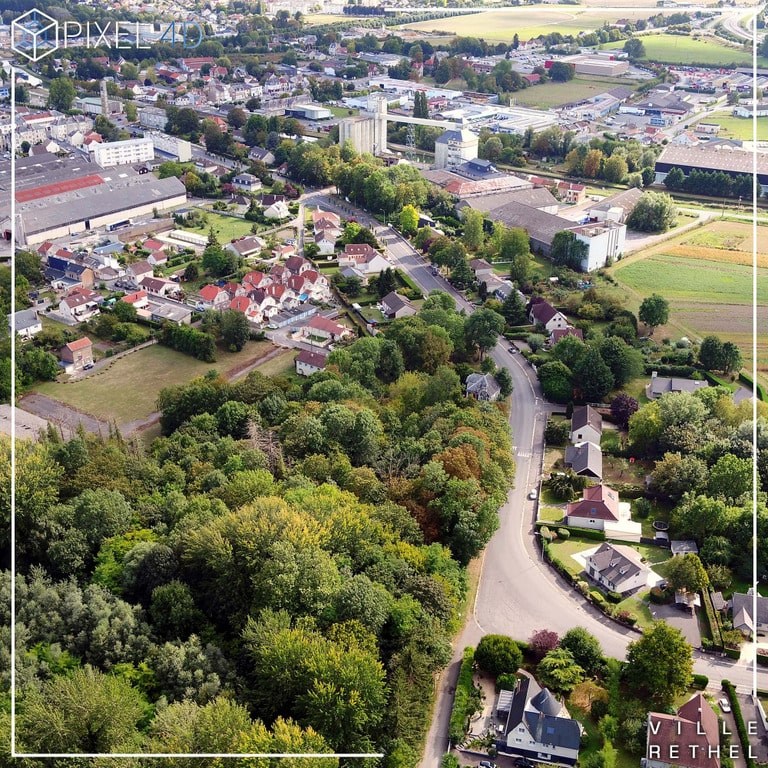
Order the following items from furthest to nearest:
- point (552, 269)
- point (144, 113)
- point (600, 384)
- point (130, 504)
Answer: point (144, 113), point (552, 269), point (600, 384), point (130, 504)

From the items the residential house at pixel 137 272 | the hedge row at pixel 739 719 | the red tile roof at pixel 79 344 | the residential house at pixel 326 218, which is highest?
the residential house at pixel 326 218

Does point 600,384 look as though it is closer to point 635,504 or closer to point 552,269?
point 635,504

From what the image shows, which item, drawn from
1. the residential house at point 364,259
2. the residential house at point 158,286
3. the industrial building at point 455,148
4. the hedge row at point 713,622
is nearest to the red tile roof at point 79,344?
the residential house at point 158,286

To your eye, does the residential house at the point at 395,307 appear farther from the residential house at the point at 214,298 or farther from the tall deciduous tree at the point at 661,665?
the tall deciduous tree at the point at 661,665

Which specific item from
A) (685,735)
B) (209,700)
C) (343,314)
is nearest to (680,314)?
(343,314)

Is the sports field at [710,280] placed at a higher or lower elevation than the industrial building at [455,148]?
lower

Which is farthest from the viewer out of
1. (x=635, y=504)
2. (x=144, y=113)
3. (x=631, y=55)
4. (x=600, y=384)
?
(x=631, y=55)

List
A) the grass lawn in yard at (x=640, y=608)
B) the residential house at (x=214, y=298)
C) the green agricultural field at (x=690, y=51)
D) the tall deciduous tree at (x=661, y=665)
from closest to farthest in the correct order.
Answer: the tall deciduous tree at (x=661, y=665)
the grass lawn in yard at (x=640, y=608)
the residential house at (x=214, y=298)
the green agricultural field at (x=690, y=51)
